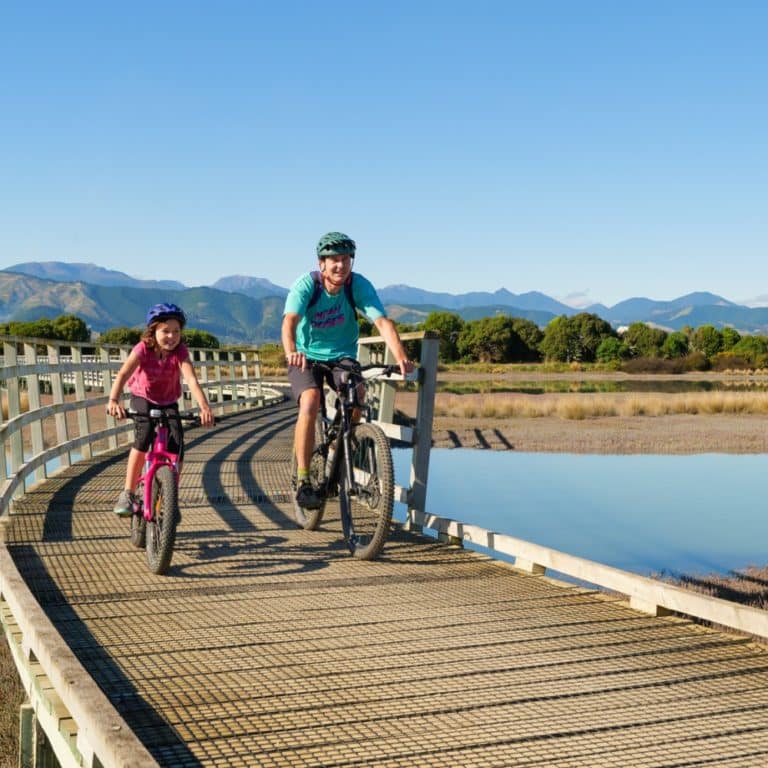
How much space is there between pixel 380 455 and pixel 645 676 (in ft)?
8.15

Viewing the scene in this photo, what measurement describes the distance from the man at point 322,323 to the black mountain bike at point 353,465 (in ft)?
0.33

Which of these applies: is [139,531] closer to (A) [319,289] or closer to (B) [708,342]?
(A) [319,289]

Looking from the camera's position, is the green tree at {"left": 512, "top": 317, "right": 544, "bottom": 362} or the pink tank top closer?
the pink tank top

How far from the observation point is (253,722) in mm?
3387

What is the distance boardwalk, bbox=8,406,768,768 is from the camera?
324cm

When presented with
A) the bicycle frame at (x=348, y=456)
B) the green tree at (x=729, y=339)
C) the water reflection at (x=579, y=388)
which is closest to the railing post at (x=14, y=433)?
the bicycle frame at (x=348, y=456)

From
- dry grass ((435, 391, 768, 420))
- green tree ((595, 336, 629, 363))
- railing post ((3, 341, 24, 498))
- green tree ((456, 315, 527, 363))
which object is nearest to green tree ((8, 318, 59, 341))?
green tree ((456, 315, 527, 363))

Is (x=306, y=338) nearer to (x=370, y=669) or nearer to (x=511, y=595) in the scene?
(x=511, y=595)

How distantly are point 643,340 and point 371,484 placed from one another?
129159 millimetres

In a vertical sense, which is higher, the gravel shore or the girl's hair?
the girl's hair

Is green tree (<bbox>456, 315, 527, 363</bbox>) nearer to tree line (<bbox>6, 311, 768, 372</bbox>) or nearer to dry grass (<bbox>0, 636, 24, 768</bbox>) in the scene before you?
tree line (<bbox>6, 311, 768, 372</bbox>)

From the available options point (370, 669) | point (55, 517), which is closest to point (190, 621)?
point (370, 669)

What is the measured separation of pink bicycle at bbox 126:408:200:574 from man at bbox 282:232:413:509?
0.84 m

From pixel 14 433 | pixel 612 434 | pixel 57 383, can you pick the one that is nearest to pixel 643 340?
pixel 612 434
